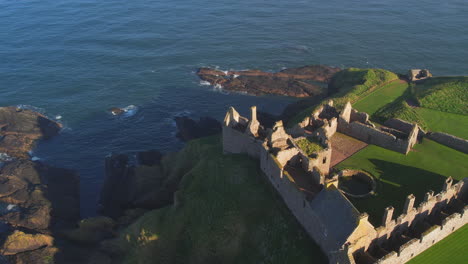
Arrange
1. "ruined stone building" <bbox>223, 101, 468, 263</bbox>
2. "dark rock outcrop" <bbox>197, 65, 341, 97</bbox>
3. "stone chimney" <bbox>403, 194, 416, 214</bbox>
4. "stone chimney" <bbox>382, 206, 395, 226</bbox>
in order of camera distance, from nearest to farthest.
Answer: "ruined stone building" <bbox>223, 101, 468, 263</bbox> < "stone chimney" <bbox>382, 206, 395, 226</bbox> < "stone chimney" <bbox>403, 194, 416, 214</bbox> < "dark rock outcrop" <bbox>197, 65, 341, 97</bbox>

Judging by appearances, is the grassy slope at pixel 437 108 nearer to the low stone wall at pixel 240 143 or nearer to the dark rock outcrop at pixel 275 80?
the low stone wall at pixel 240 143

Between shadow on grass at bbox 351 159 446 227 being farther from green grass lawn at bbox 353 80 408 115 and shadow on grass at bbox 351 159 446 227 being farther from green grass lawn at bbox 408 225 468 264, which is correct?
green grass lawn at bbox 353 80 408 115

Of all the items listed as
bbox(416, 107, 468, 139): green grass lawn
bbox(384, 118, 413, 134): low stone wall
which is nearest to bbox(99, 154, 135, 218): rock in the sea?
bbox(384, 118, 413, 134): low stone wall

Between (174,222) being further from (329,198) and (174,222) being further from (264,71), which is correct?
(264,71)

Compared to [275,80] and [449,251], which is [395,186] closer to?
[449,251]

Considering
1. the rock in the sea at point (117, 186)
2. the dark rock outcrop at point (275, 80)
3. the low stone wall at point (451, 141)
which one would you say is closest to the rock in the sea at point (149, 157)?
the rock in the sea at point (117, 186)

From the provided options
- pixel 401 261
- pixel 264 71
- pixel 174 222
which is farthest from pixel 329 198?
pixel 264 71
